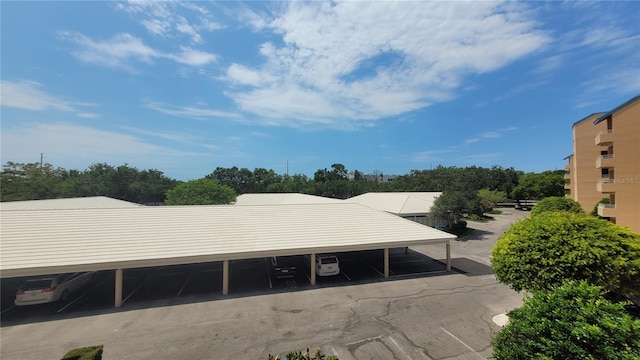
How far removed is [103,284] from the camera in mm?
15516

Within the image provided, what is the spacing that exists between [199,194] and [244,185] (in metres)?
41.4

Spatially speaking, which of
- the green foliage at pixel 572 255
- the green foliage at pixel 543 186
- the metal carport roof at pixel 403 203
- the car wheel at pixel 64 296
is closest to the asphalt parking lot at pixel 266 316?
the car wheel at pixel 64 296

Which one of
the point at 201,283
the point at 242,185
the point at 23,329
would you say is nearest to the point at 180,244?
the point at 201,283

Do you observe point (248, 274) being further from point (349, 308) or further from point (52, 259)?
point (52, 259)

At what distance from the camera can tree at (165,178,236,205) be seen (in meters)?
34.9

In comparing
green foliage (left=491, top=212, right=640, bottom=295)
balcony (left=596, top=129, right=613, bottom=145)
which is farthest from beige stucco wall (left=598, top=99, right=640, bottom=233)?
green foliage (left=491, top=212, right=640, bottom=295)

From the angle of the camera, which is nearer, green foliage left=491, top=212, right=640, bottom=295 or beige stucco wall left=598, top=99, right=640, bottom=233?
green foliage left=491, top=212, right=640, bottom=295

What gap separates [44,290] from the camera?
12.4m

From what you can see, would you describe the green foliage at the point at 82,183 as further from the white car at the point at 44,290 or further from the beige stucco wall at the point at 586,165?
the beige stucco wall at the point at 586,165

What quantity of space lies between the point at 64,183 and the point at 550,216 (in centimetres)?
6577

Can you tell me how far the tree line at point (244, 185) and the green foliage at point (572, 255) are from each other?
2052 centimetres

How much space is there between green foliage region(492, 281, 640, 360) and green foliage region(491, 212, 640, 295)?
3.32 meters

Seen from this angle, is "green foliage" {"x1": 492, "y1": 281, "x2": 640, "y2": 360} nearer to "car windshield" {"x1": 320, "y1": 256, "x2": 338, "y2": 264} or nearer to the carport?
the carport

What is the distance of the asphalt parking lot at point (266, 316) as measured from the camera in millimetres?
9203
